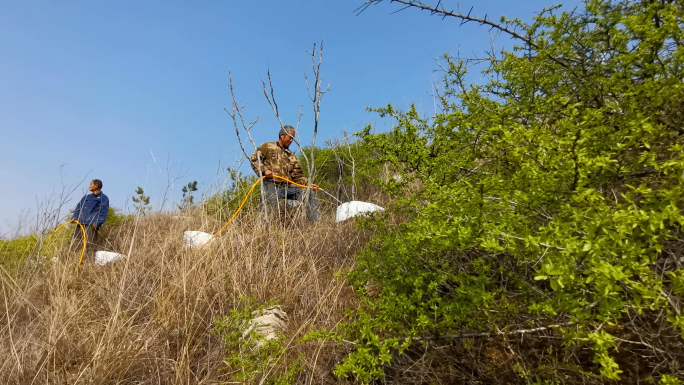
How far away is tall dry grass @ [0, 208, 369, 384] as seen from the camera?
1979 mm

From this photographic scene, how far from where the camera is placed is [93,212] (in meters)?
6.38

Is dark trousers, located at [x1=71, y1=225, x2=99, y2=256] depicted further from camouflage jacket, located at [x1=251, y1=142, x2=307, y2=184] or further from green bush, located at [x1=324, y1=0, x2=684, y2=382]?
green bush, located at [x1=324, y1=0, x2=684, y2=382]

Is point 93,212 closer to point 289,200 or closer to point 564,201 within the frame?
point 289,200

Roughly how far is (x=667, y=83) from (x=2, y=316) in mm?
4093

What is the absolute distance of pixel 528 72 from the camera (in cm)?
177

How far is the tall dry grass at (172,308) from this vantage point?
1.98 meters

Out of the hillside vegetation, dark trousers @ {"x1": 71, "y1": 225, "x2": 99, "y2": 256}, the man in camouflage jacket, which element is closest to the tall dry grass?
the hillside vegetation

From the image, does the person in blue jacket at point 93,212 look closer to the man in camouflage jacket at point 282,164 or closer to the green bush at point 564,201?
the man in camouflage jacket at point 282,164

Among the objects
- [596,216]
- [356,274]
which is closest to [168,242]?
[356,274]

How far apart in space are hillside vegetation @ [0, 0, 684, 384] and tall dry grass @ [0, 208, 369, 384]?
0.02 metres

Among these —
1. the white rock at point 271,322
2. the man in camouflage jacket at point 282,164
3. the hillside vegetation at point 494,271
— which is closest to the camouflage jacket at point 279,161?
the man in camouflage jacket at point 282,164

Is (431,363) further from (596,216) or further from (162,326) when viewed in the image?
(162,326)

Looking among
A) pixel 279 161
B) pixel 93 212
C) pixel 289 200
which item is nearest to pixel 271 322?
pixel 289 200

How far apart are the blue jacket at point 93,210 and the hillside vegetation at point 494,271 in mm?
3344
